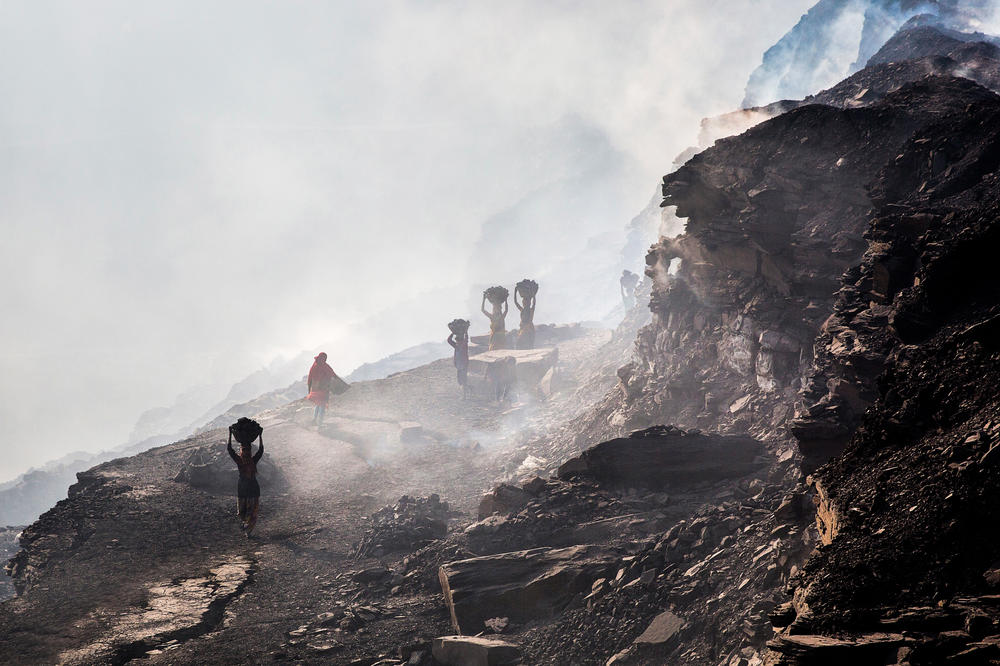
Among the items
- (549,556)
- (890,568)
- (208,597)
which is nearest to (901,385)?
(890,568)

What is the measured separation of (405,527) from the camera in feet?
36.1

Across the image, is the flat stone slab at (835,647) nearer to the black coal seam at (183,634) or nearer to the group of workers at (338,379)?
the black coal seam at (183,634)

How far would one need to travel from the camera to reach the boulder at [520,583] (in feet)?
24.9

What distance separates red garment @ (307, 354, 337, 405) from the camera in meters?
19.1

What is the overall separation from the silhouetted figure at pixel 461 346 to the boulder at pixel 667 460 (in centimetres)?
1477

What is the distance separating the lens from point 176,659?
6770mm

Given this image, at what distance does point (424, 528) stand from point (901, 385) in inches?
355

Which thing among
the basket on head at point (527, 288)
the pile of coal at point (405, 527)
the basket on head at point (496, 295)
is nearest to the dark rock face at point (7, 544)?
the pile of coal at point (405, 527)

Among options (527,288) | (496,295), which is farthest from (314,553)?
(527,288)

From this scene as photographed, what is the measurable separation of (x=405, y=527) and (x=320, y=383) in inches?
390

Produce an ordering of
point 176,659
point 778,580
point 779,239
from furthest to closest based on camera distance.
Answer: point 779,239 → point 176,659 → point 778,580

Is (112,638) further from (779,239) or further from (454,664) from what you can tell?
(779,239)

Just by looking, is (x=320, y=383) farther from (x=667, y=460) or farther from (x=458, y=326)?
(x=667, y=460)

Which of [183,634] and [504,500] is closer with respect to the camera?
[183,634]
